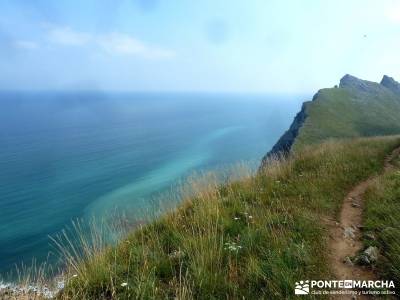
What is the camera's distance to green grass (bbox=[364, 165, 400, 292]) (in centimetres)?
502

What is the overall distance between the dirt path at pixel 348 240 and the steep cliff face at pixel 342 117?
216 ft

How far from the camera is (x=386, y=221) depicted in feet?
22.6

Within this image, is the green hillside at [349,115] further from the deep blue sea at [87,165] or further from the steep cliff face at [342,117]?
the deep blue sea at [87,165]

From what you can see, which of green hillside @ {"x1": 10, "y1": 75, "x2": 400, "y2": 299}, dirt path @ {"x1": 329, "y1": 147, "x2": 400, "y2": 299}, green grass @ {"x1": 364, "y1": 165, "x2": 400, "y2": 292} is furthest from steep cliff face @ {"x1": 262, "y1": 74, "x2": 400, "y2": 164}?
dirt path @ {"x1": 329, "y1": 147, "x2": 400, "y2": 299}

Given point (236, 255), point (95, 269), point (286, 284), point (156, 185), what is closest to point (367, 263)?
point (286, 284)

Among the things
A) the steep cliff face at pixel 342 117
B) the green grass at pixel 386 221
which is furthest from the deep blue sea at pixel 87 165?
the steep cliff face at pixel 342 117

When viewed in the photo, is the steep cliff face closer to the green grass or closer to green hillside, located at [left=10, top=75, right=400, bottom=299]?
the green grass

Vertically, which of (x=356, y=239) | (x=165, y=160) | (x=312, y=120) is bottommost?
(x=165, y=160)

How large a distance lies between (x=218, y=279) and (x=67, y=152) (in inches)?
4316

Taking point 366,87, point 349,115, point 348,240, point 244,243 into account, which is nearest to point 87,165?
point 244,243

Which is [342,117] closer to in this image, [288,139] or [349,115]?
[349,115]

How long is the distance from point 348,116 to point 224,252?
136m

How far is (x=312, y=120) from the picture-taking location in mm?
106750

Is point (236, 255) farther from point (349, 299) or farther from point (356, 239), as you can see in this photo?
point (356, 239)
